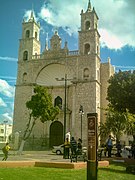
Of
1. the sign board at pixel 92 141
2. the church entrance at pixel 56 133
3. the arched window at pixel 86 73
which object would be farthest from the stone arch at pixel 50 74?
the sign board at pixel 92 141

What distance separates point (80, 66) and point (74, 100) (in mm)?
4619

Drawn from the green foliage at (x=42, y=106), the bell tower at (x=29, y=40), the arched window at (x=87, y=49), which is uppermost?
the bell tower at (x=29, y=40)

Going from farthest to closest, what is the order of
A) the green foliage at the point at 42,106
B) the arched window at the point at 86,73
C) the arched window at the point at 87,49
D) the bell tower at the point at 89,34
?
the arched window at the point at 87,49
the bell tower at the point at 89,34
the arched window at the point at 86,73
the green foliage at the point at 42,106

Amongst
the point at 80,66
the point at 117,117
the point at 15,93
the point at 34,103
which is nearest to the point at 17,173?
the point at 34,103

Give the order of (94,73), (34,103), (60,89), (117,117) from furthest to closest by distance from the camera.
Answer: (60,89) → (94,73) → (117,117) → (34,103)

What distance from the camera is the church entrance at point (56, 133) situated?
35297 millimetres

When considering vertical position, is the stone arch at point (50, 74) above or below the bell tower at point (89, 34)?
below

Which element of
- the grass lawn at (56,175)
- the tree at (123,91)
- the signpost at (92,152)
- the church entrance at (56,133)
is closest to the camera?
the signpost at (92,152)

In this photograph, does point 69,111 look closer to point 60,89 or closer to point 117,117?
point 60,89

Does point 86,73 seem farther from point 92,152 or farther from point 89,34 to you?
point 92,152

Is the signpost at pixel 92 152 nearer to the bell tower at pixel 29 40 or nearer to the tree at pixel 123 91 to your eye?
the tree at pixel 123 91

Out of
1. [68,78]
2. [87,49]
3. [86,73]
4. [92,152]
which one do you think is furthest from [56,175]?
[87,49]

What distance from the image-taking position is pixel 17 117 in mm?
37594

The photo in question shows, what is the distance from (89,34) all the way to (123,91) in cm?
1452
